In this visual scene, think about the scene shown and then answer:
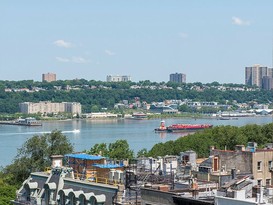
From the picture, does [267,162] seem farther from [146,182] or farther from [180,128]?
[180,128]

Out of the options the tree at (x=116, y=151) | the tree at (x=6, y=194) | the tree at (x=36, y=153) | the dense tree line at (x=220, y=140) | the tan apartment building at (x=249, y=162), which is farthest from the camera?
the dense tree line at (x=220, y=140)

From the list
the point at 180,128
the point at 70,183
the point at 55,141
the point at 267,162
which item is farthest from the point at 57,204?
the point at 180,128

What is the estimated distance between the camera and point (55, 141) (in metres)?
44.6

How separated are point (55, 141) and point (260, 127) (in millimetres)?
18442

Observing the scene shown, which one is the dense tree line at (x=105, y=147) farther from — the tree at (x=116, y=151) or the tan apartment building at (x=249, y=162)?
the tan apartment building at (x=249, y=162)

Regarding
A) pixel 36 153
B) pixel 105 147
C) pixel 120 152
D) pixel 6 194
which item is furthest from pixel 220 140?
pixel 6 194

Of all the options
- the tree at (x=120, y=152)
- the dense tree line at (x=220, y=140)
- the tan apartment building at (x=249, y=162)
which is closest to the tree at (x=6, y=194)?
the tan apartment building at (x=249, y=162)

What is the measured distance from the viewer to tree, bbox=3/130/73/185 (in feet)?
138

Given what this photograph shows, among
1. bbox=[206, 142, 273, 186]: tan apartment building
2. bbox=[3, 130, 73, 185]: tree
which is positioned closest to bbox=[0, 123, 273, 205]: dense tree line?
bbox=[3, 130, 73, 185]: tree

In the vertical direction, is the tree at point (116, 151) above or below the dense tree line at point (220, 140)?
below

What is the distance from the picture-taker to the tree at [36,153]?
1654 inches

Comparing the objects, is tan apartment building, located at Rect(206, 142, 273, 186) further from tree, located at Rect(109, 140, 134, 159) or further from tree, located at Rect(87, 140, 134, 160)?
tree, located at Rect(109, 140, 134, 159)

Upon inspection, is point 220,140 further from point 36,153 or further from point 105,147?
point 36,153

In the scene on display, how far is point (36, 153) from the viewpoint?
4331 centimetres
